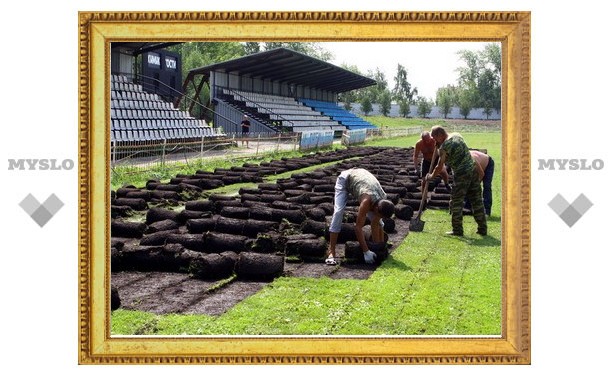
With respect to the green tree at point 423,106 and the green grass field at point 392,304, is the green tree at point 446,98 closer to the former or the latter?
the green tree at point 423,106

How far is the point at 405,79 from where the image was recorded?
30.0 feet

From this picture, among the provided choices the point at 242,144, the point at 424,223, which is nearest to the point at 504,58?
the point at 424,223

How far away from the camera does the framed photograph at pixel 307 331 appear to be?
780 centimetres

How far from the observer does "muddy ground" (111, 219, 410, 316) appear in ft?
29.6

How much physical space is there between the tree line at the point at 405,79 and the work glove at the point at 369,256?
2.26m

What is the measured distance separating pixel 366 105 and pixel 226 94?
2.06m

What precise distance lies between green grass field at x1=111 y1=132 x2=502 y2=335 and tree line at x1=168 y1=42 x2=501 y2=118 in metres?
0.52

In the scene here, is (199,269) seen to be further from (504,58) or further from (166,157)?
(166,157)

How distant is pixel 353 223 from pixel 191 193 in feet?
25.7

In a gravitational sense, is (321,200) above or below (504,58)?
below

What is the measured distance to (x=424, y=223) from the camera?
12.4 metres

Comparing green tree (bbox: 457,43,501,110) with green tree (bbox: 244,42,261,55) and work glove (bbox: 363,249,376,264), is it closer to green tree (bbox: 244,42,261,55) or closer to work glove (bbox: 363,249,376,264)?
green tree (bbox: 244,42,261,55)
